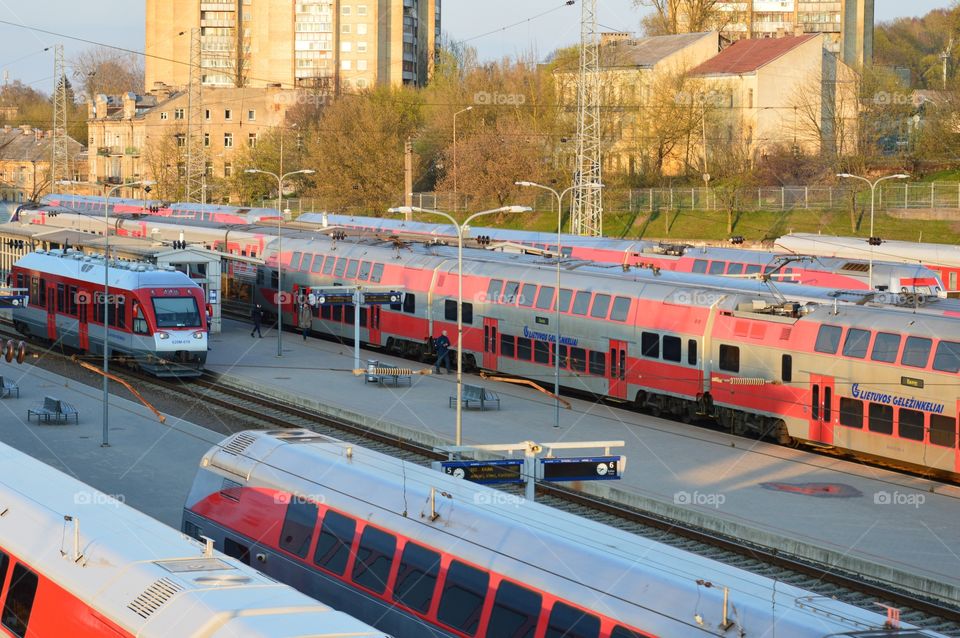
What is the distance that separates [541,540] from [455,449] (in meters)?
5.20

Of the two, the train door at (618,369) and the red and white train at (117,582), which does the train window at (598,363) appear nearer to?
the train door at (618,369)

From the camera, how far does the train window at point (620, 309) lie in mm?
35406

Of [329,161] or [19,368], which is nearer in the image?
[19,368]

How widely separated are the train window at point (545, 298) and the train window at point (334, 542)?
22.8 metres

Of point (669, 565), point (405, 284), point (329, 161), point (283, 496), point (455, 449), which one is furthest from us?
point (329, 161)

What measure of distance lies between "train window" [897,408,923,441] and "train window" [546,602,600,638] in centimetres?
1689

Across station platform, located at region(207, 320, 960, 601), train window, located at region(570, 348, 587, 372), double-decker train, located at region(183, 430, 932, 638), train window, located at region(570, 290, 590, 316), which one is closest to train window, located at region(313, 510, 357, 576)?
double-decker train, located at region(183, 430, 932, 638)

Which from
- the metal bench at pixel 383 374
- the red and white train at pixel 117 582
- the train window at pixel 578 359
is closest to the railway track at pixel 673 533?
the metal bench at pixel 383 374

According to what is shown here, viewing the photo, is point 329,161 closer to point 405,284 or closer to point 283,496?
point 405,284

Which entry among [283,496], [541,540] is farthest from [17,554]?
[541,540]

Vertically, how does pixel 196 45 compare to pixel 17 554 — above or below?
above

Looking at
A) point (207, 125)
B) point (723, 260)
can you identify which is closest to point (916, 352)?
point (723, 260)

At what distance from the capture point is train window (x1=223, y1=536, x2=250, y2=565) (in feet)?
55.6

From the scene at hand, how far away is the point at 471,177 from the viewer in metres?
91.9
